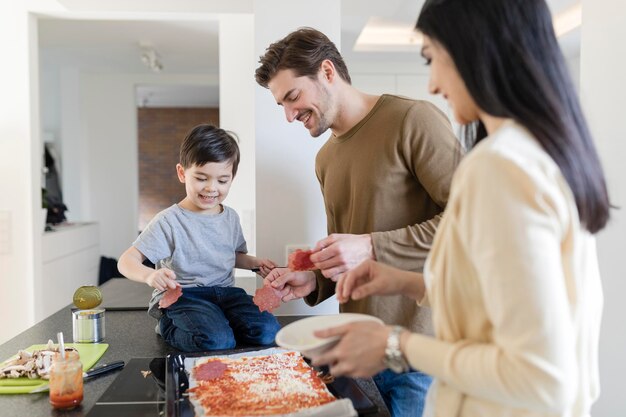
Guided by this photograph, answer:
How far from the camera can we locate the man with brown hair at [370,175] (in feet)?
4.65

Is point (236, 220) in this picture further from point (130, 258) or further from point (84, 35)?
point (84, 35)

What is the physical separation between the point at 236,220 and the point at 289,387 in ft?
2.81

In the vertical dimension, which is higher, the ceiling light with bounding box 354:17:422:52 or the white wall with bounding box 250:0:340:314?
the ceiling light with bounding box 354:17:422:52

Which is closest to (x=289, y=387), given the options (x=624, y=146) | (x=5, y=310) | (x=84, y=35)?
(x=624, y=146)

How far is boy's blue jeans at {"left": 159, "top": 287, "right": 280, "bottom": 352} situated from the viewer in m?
1.57

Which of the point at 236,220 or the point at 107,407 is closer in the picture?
the point at 107,407

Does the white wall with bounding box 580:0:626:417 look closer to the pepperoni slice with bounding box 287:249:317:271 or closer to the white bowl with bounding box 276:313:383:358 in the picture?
the pepperoni slice with bounding box 287:249:317:271

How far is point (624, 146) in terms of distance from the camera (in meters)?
1.70

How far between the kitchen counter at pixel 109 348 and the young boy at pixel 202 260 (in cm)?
8

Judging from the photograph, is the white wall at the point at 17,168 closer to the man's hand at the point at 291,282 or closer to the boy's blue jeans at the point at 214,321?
the boy's blue jeans at the point at 214,321

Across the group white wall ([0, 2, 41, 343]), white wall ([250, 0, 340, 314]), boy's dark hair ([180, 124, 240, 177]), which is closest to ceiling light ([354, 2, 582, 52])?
white wall ([0, 2, 41, 343])

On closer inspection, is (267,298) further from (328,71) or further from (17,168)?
(17,168)

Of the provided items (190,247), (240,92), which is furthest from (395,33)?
(190,247)

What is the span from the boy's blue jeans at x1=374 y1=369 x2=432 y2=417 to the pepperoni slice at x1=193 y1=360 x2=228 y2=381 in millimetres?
459
